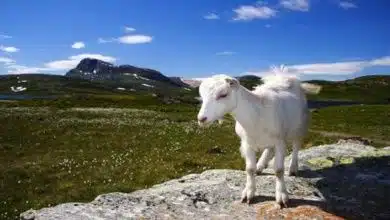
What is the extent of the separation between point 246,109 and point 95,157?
57.1ft

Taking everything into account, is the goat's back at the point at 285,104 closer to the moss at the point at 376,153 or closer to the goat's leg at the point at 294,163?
the goat's leg at the point at 294,163

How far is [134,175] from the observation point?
19.9 meters

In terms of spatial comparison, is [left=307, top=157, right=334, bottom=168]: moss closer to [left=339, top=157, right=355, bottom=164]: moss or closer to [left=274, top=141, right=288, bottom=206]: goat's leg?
[left=339, top=157, right=355, bottom=164]: moss

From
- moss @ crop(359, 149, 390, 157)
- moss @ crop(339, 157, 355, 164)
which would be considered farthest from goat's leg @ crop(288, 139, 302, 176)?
moss @ crop(359, 149, 390, 157)

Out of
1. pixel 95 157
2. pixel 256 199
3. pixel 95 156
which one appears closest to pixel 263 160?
pixel 256 199

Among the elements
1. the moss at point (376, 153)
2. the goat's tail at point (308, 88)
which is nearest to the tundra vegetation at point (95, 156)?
the goat's tail at point (308, 88)

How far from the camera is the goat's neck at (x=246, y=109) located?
32.9 feet

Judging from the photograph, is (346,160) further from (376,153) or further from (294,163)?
(294,163)

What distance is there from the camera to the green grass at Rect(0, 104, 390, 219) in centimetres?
1759

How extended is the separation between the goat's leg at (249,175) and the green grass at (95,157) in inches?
275

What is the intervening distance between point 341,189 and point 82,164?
15235mm

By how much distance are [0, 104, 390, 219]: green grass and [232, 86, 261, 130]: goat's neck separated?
7.75 m

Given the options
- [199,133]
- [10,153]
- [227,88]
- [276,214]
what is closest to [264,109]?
[227,88]

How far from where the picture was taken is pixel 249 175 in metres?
10.7
